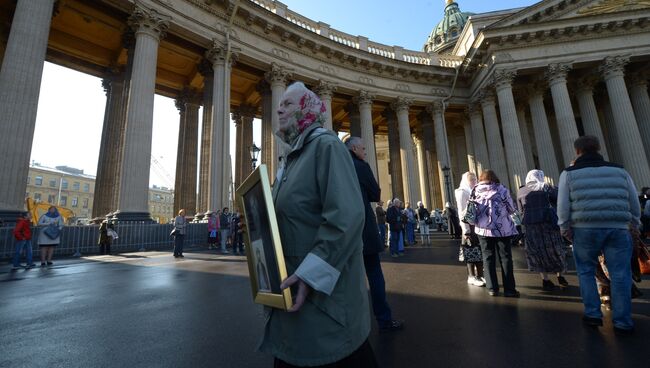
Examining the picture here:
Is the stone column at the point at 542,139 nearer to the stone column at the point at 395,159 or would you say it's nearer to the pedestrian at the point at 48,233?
→ the stone column at the point at 395,159

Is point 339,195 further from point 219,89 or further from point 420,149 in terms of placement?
point 420,149

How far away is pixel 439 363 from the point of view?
7.89 ft

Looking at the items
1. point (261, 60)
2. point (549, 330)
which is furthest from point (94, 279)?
point (261, 60)

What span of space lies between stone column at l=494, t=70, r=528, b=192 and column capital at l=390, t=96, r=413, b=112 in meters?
6.04

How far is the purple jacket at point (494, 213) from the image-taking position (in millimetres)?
4340

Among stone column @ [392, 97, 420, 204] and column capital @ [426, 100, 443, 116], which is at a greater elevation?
column capital @ [426, 100, 443, 116]

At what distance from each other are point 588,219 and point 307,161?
11.0 feet

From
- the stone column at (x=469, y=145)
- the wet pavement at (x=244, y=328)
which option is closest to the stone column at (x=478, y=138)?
the stone column at (x=469, y=145)

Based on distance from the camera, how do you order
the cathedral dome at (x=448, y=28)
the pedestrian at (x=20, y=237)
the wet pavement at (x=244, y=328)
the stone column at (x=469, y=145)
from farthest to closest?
the cathedral dome at (x=448, y=28)
the stone column at (x=469, y=145)
the pedestrian at (x=20, y=237)
the wet pavement at (x=244, y=328)

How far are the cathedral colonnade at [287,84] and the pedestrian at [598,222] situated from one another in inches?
508

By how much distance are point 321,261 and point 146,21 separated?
657 inches

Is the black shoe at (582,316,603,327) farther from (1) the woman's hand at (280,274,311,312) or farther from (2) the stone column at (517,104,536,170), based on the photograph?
(2) the stone column at (517,104,536,170)

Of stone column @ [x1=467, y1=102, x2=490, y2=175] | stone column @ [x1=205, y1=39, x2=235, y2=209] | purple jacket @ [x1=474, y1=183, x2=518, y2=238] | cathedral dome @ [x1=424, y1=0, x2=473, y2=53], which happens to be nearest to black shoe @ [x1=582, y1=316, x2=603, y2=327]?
purple jacket @ [x1=474, y1=183, x2=518, y2=238]

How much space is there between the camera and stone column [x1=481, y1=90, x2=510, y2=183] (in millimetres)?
21422
